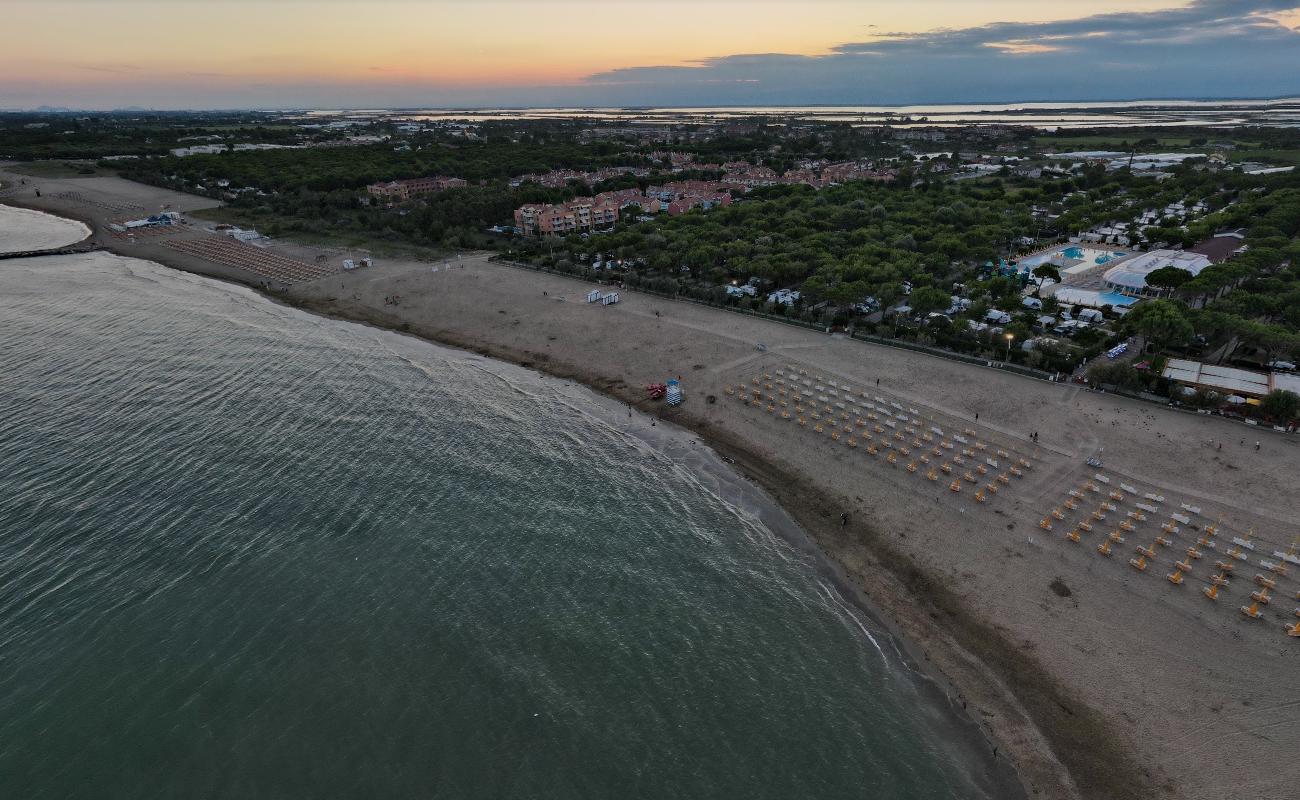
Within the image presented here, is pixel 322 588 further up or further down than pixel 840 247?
further down

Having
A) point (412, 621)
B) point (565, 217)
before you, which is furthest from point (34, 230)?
point (412, 621)

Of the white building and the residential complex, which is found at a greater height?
the residential complex

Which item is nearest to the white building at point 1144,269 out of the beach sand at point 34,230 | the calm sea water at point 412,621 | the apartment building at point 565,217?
the calm sea water at point 412,621

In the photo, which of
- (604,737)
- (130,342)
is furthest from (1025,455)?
(130,342)

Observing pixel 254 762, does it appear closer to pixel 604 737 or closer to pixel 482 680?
pixel 482 680

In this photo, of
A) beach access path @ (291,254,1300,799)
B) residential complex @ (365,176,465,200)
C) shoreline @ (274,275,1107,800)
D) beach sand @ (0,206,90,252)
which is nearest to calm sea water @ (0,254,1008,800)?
shoreline @ (274,275,1107,800)

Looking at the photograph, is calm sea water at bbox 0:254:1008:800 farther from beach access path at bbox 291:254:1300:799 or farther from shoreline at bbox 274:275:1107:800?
beach access path at bbox 291:254:1300:799
